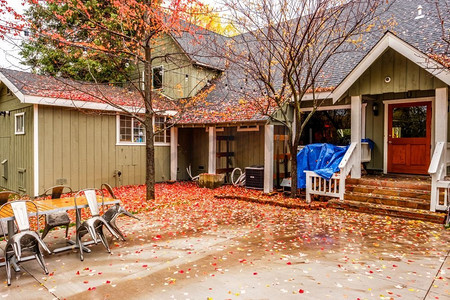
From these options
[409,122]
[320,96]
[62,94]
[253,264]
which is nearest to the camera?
[253,264]

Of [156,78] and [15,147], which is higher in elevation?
[156,78]

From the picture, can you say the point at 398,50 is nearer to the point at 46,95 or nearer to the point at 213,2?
the point at 213,2

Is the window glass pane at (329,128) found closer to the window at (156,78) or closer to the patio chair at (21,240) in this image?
the window at (156,78)

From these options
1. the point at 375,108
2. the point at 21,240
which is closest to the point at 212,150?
the point at 375,108

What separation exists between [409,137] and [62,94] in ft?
34.4

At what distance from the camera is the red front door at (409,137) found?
8.55 m

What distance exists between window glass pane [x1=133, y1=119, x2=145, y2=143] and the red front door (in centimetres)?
868

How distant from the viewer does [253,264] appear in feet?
13.3

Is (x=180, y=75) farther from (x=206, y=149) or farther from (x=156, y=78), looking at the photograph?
(x=206, y=149)

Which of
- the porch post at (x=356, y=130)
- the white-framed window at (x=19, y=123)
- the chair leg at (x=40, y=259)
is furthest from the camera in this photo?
the white-framed window at (x=19, y=123)

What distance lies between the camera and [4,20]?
700 centimetres

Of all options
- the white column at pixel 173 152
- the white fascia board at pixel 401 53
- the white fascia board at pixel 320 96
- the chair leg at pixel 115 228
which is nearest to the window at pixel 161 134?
the white column at pixel 173 152

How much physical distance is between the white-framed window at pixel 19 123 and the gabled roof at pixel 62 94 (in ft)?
3.23

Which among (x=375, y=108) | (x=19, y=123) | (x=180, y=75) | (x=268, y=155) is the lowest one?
(x=268, y=155)
